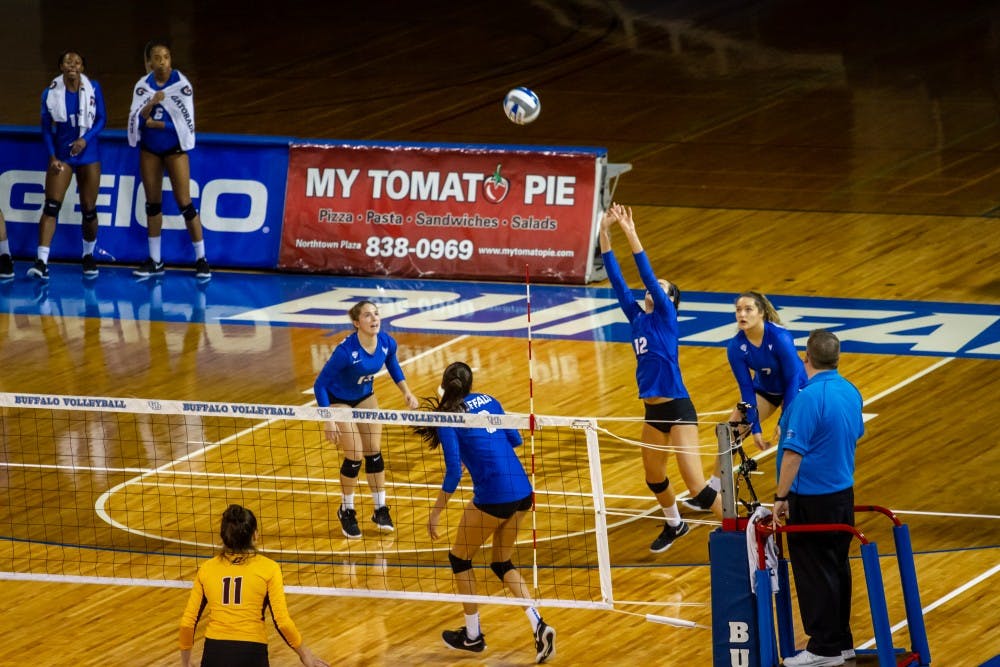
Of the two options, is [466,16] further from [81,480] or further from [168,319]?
[81,480]

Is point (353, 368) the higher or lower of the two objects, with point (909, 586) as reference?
higher

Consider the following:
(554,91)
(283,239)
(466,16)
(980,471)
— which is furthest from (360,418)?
(466,16)

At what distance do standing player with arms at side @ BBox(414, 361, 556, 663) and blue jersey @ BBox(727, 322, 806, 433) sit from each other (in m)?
2.17

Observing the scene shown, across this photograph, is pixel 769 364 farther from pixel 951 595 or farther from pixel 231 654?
pixel 231 654

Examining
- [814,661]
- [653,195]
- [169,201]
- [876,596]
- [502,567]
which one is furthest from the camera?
[653,195]

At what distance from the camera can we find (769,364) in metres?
13.0

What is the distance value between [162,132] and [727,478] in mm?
12031

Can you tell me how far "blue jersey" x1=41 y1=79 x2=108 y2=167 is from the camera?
67.7ft

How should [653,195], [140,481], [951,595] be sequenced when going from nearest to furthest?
[951,595] → [140,481] → [653,195]

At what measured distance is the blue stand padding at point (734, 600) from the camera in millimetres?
10305

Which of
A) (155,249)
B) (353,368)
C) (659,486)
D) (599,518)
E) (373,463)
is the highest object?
(155,249)

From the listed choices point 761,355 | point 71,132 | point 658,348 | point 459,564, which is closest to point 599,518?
point 459,564

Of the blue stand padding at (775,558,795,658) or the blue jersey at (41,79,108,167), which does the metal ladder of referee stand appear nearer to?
the blue stand padding at (775,558,795,658)

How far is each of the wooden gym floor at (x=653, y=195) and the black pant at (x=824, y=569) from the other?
0.75 metres
